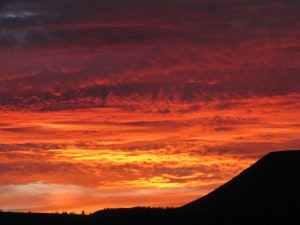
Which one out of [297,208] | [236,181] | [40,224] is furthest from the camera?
[236,181]

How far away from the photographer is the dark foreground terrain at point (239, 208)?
178 feet

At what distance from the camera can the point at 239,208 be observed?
64.2 metres

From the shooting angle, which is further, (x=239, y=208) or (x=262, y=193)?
(x=262, y=193)

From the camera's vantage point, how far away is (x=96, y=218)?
182 ft

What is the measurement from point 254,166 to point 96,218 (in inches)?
996

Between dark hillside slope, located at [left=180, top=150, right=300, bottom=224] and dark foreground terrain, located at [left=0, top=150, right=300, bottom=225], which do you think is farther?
dark hillside slope, located at [left=180, top=150, right=300, bottom=224]

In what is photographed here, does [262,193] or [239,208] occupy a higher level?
[262,193]

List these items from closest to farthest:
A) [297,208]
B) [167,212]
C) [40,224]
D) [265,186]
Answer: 1. [40,224]
2. [167,212]
3. [297,208]
4. [265,186]

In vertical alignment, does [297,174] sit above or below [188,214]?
above

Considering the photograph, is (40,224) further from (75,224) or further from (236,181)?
(236,181)

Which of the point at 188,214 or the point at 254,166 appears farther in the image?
the point at 254,166

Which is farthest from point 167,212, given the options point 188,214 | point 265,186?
point 265,186

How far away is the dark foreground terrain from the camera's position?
5419 cm

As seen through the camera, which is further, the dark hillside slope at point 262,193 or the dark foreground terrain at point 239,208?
the dark hillside slope at point 262,193
